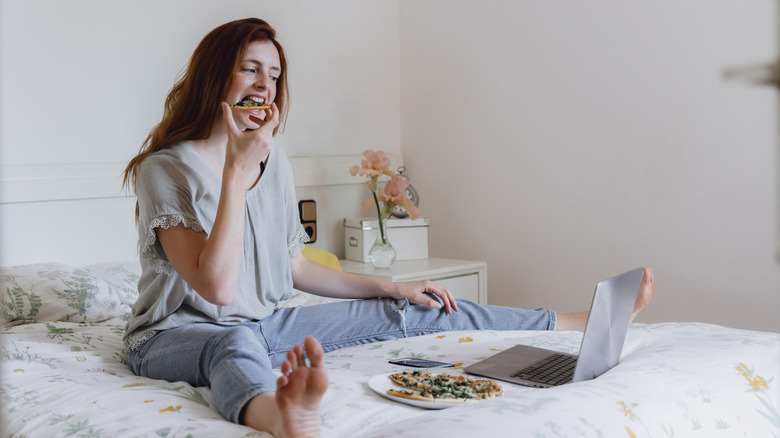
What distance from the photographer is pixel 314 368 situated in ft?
2.92

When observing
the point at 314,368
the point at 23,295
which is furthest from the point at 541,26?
the point at 314,368

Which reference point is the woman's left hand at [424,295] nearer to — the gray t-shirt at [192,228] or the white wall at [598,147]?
the gray t-shirt at [192,228]

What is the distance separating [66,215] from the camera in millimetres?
2195

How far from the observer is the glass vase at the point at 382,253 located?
2650mm

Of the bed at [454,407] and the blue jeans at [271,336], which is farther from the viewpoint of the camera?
the blue jeans at [271,336]

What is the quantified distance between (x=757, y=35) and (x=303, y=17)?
161 cm

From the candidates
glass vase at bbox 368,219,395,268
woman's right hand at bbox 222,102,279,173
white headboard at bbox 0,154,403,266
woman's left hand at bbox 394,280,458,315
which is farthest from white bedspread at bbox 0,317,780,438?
glass vase at bbox 368,219,395,268

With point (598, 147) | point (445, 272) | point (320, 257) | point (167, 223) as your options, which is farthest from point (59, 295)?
point (598, 147)

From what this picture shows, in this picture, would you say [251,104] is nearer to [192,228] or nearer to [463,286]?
[192,228]

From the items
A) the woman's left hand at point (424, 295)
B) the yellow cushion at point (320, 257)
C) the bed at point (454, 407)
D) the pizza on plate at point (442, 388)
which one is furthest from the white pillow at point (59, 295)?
the pizza on plate at point (442, 388)

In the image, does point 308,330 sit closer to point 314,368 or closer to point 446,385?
point 446,385

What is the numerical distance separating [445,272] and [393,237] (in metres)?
0.27

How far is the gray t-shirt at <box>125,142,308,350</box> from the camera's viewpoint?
4.57 ft

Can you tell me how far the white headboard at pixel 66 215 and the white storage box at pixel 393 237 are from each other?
2.82ft
